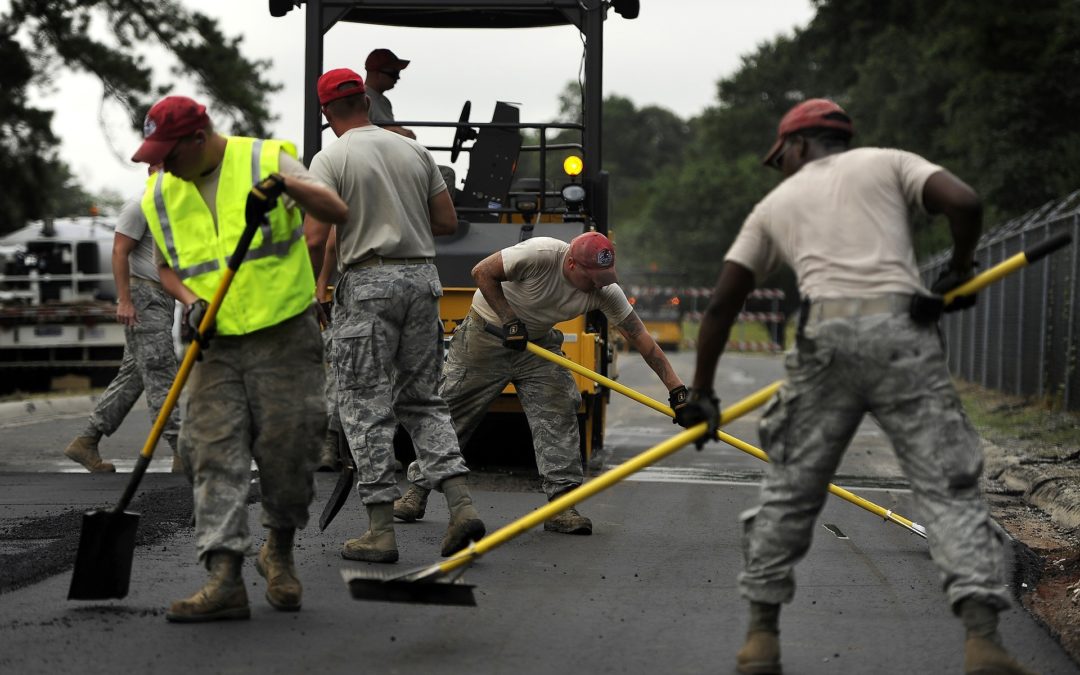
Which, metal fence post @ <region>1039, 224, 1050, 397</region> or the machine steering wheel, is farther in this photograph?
metal fence post @ <region>1039, 224, 1050, 397</region>

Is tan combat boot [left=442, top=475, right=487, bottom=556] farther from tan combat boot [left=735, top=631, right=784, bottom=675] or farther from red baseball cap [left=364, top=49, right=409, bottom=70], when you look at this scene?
red baseball cap [left=364, top=49, right=409, bottom=70]

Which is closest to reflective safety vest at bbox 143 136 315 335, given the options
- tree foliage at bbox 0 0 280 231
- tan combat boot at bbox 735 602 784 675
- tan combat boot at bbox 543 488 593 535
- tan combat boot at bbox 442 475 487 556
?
tan combat boot at bbox 442 475 487 556

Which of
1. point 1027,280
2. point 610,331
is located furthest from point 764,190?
point 610,331

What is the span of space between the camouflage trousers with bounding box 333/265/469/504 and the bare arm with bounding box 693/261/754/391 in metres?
2.02

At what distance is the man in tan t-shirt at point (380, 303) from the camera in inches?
245

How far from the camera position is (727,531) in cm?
751

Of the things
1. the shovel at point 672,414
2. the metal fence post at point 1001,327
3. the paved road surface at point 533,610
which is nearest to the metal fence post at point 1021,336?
the metal fence post at point 1001,327

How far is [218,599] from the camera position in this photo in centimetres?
507

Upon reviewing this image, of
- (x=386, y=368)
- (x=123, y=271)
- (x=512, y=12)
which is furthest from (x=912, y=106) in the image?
(x=386, y=368)

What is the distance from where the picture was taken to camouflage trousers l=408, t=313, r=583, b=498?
7.64m

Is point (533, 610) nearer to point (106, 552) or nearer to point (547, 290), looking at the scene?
point (106, 552)

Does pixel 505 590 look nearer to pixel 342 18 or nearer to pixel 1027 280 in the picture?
pixel 342 18

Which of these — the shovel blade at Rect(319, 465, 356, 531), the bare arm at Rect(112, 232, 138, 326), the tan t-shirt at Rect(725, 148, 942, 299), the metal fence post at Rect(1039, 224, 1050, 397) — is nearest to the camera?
the tan t-shirt at Rect(725, 148, 942, 299)

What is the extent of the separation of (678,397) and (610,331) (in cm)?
312
